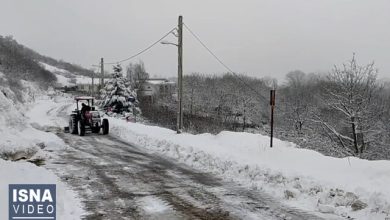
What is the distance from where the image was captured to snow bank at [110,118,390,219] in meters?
8.10

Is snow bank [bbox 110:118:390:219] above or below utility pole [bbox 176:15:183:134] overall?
below

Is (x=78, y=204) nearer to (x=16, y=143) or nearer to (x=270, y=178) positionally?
(x=270, y=178)

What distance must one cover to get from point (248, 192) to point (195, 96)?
9258 centimetres

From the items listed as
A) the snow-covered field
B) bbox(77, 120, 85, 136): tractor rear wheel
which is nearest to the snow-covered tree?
bbox(77, 120, 85, 136): tractor rear wheel

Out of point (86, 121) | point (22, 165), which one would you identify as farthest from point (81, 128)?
point (22, 165)

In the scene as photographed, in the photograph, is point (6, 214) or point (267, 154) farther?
point (267, 154)

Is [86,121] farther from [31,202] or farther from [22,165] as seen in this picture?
[31,202]

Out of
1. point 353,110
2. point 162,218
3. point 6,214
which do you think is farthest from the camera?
point 353,110

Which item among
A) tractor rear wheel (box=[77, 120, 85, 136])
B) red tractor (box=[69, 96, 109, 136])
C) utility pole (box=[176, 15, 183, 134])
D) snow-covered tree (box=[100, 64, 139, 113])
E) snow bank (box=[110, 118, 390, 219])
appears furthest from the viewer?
snow-covered tree (box=[100, 64, 139, 113])

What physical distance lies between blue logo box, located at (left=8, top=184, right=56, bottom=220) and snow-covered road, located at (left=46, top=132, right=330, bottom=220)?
2.29ft

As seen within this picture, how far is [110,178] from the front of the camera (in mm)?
10906

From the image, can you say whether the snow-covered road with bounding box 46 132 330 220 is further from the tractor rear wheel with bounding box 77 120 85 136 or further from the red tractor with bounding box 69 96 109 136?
the red tractor with bounding box 69 96 109 136

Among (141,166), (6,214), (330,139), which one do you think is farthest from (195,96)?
(6,214)

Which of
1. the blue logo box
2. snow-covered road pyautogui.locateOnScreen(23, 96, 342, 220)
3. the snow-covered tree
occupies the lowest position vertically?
snow-covered road pyautogui.locateOnScreen(23, 96, 342, 220)
